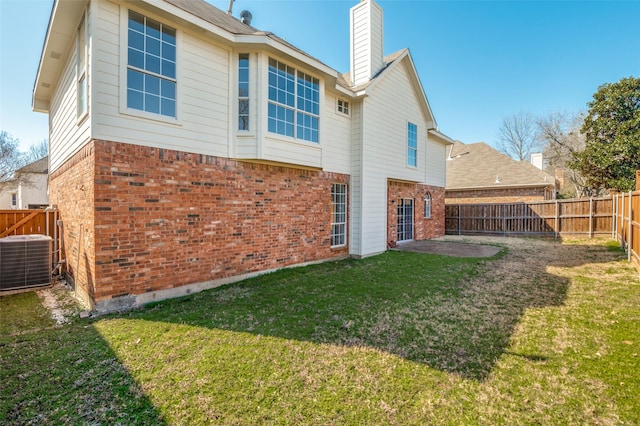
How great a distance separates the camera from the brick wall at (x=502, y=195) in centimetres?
1905

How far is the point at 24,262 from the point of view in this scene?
674 centimetres

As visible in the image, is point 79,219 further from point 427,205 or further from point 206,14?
point 427,205

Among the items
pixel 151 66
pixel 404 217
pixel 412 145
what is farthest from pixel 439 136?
pixel 151 66

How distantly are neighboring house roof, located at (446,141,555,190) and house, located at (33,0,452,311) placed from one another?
13725mm

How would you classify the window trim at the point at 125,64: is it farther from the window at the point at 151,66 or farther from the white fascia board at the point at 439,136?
the white fascia board at the point at 439,136

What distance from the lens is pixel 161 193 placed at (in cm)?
579

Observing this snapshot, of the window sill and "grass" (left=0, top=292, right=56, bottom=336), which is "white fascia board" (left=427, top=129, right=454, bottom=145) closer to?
the window sill

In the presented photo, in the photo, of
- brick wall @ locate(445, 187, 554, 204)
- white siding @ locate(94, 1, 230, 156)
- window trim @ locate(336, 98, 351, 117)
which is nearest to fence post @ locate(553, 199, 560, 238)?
brick wall @ locate(445, 187, 554, 204)

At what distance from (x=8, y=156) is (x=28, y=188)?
3.23 metres

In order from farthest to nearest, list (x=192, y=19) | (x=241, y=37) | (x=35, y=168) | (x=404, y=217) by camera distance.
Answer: (x=35, y=168) < (x=404, y=217) < (x=241, y=37) < (x=192, y=19)

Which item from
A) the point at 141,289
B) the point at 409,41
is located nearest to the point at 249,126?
the point at 141,289

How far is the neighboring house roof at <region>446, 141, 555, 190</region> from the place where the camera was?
63.3ft

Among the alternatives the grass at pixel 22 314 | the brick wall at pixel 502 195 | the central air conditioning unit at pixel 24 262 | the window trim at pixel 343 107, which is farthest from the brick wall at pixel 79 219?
the brick wall at pixel 502 195

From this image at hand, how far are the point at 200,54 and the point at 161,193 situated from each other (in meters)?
3.27
